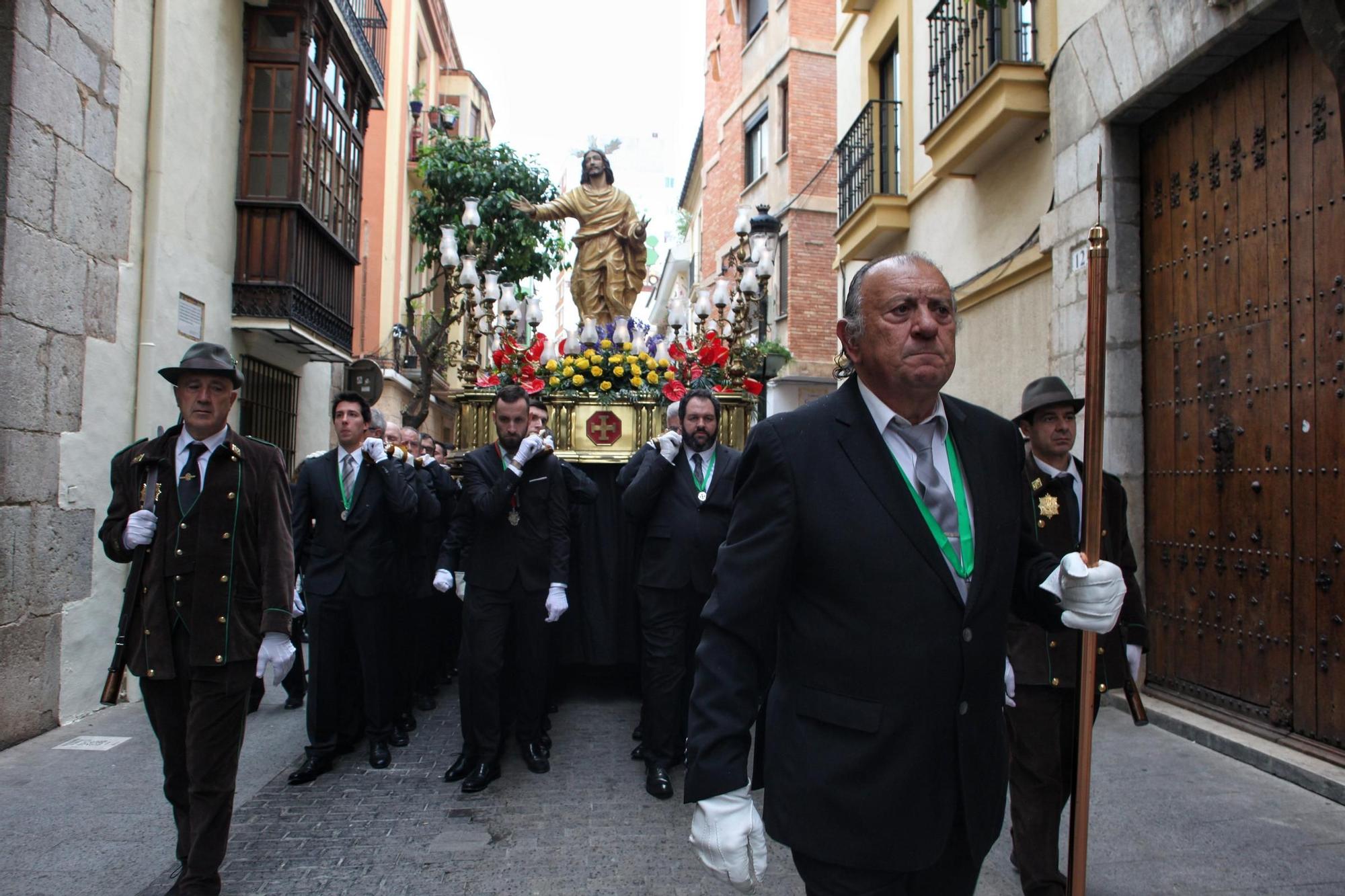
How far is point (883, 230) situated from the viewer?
11.6 m

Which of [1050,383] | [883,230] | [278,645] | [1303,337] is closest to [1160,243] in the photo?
[1303,337]

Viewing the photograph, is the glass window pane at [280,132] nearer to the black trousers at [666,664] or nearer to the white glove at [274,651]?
the black trousers at [666,664]

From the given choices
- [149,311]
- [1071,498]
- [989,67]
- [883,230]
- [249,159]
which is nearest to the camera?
[1071,498]

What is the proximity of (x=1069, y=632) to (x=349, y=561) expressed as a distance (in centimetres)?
382

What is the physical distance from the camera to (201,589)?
3662mm

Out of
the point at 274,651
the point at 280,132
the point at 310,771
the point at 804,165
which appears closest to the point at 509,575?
the point at 310,771

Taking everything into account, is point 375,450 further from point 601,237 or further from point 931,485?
point 601,237

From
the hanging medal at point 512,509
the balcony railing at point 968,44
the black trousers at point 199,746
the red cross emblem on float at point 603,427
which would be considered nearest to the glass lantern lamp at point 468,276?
the red cross emblem on float at point 603,427

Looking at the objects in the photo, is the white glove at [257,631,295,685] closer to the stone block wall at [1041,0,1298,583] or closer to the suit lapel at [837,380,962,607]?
the suit lapel at [837,380,962,607]

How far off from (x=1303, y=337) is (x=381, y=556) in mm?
5278

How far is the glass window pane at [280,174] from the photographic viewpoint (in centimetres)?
997

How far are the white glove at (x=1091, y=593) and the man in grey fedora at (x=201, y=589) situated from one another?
9.65 ft

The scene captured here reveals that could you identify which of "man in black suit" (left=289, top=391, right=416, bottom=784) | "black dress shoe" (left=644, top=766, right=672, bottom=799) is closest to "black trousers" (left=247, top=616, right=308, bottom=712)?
"man in black suit" (left=289, top=391, right=416, bottom=784)

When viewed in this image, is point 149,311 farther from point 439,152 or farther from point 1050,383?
point 439,152
